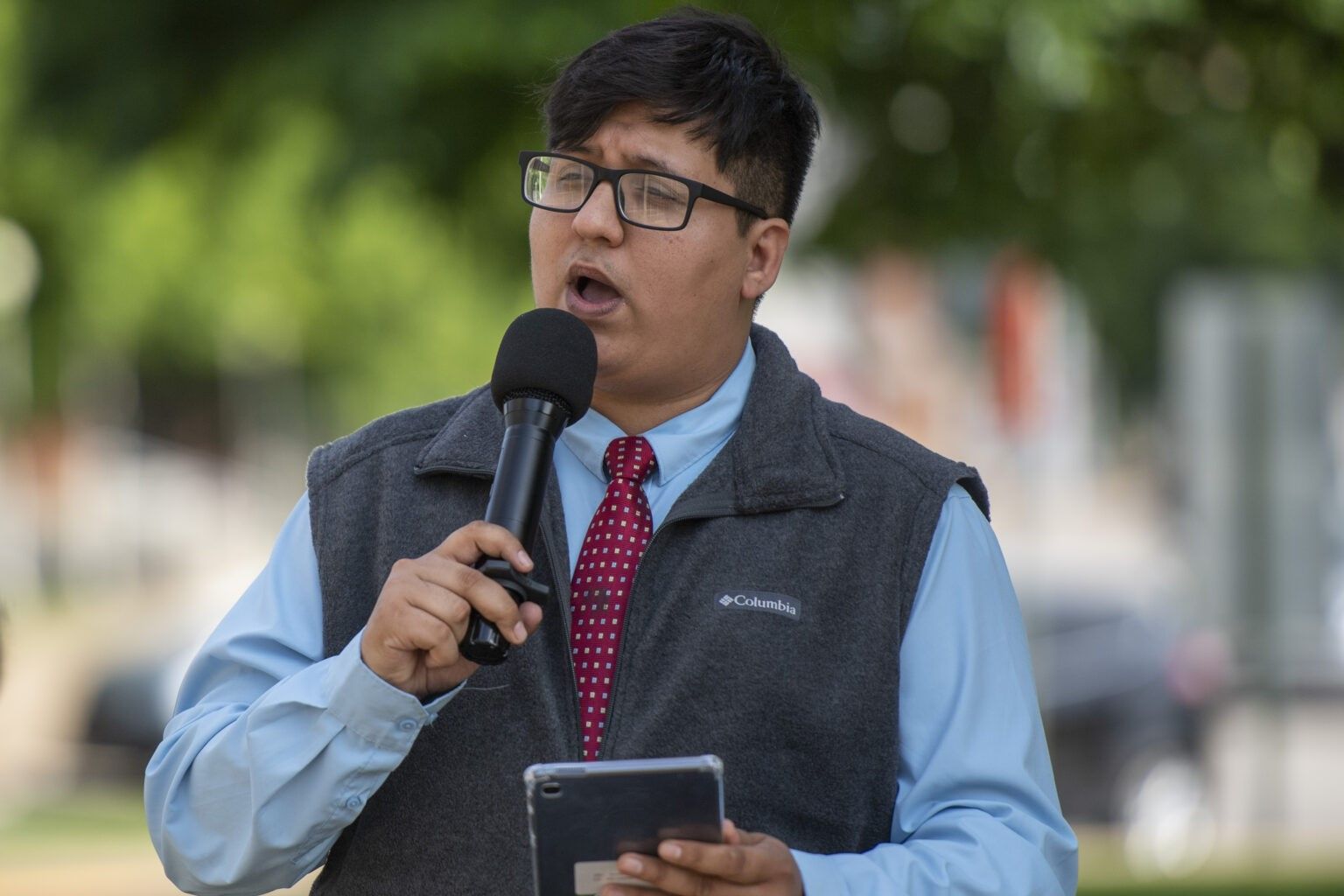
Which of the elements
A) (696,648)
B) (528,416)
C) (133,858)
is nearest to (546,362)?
(528,416)

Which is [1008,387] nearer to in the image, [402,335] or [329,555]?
[329,555]

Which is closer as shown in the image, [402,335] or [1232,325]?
[1232,325]

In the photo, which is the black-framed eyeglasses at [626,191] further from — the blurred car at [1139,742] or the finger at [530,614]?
the blurred car at [1139,742]

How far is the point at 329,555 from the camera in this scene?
112 inches

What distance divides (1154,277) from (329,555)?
28.4m

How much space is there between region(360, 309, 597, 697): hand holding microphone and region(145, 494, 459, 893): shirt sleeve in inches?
2.1

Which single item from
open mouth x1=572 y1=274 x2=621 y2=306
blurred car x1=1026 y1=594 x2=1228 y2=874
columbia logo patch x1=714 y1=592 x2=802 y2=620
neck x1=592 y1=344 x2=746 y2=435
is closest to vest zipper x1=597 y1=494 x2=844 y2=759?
columbia logo patch x1=714 y1=592 x2=802 y2=620

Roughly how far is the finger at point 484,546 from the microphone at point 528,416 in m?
0.02

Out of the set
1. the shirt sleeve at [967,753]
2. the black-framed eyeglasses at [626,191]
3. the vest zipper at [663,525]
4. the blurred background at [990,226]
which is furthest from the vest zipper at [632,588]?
the blurred background at [990,226]

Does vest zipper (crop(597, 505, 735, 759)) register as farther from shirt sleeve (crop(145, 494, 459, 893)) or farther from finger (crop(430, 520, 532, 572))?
finger (crop(430, 520, 532, 572))

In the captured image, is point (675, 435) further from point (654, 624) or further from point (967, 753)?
point (967, 753)

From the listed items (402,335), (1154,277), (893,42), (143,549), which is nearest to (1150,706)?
(893,42)

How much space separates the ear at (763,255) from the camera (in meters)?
3.09

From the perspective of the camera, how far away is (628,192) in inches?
113
